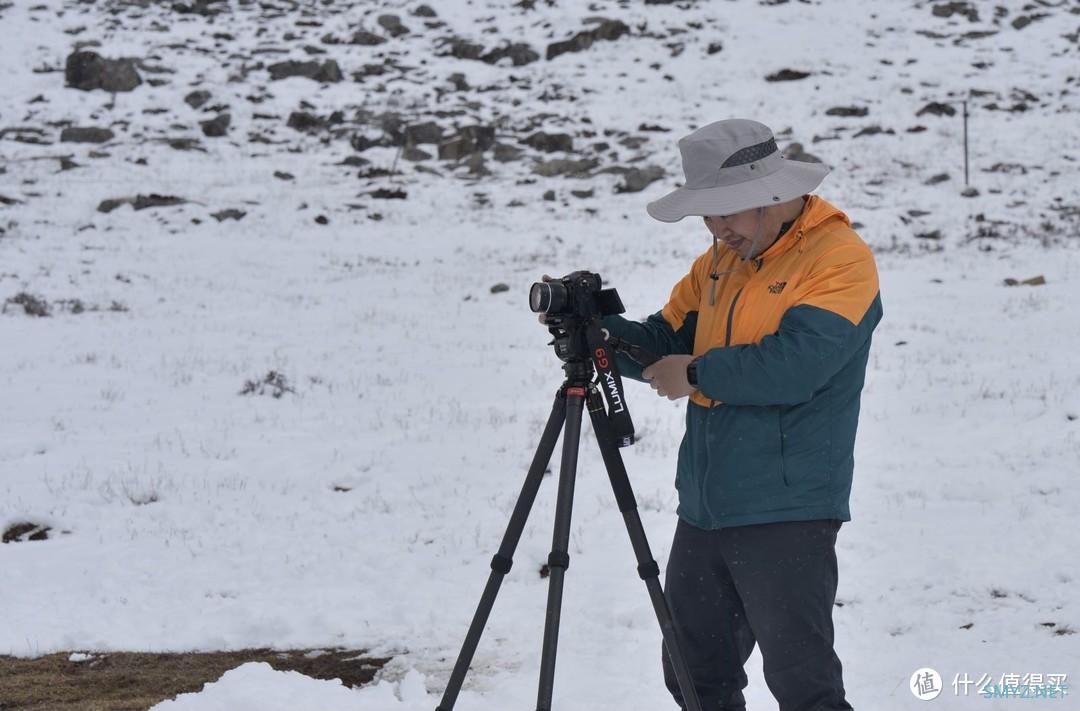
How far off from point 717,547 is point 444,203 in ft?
79.9

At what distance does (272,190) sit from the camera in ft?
88.7

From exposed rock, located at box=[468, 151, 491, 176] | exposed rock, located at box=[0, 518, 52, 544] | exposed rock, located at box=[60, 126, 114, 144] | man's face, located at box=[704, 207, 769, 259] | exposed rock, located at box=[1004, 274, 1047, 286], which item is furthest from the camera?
exposed rock, located at box=[60, 126, 114, 144]

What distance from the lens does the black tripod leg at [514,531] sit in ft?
10.5

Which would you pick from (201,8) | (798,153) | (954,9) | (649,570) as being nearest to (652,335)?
(649,570)

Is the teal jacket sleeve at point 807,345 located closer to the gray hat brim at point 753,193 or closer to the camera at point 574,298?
the gray hat brim at point 753,193

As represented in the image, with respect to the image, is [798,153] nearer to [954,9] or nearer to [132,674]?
[954,9]

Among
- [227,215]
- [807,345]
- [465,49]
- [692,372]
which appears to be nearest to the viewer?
[807,345]

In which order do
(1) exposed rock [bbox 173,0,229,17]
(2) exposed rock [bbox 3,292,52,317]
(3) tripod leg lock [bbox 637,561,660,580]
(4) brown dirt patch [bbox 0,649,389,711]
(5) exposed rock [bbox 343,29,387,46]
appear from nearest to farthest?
(3) tripod leg lock [bbox 637,561,660,580]
(4) brown dirt patch [bbox 0,649,389,711]
(2) exposed rock [bbox 3,292,52,317]
(5) exposed rock [bbox 343,29,387,46]
(1) exposed rock [bbox 173,0,229,17]

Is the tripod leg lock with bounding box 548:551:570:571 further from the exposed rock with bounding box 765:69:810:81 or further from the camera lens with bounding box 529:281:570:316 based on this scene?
the exposed rock with bounding box 765:69:810:81

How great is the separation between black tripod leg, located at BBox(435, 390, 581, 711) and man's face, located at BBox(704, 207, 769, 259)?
740 millimetres

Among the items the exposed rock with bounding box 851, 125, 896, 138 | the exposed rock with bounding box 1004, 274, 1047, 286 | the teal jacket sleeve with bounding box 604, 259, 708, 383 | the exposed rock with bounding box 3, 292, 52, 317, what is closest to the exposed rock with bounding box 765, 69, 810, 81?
the exposed rock with bounding box 851, 125, 896, 138

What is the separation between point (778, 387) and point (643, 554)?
764 mm

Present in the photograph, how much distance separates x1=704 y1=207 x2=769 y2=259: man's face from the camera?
2963 mm

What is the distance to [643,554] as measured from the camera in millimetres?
3115
